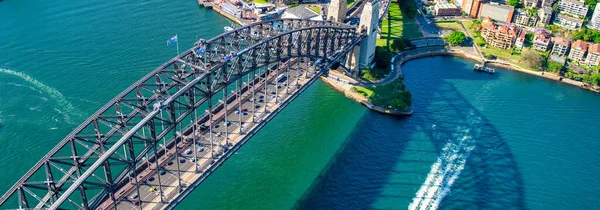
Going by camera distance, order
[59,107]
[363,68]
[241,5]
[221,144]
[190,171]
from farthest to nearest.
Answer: [241,5], [363,68], [59,107], [221,144], [190,171]

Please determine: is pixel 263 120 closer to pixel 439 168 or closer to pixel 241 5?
pixel 439 168

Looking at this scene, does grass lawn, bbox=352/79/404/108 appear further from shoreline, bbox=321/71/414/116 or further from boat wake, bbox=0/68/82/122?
boat wake, bbox=0/68/82/122

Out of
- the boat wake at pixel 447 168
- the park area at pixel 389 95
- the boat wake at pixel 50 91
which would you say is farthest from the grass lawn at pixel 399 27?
the boat wake at pixel 50 91

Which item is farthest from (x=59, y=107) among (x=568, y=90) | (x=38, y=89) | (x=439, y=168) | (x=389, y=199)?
(x=568, y=90)

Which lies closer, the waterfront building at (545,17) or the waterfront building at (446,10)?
the waterfront building at (545,17)

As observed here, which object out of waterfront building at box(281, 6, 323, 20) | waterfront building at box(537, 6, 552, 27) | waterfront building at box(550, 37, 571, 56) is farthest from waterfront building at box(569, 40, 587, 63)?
waterfront building at box(281, 6, 323, 20)

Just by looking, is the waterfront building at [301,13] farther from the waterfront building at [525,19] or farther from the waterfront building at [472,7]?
the waterfront building at [525,19]
